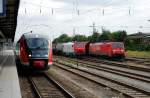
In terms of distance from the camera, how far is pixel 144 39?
85.9 m

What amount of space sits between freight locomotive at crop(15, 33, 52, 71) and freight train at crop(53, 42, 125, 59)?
2258 centimetres

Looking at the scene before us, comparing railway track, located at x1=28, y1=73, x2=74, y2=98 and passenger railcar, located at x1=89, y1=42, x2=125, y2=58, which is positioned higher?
passenger railcar, located at x1=89, y1=42, x2=125, y2=58

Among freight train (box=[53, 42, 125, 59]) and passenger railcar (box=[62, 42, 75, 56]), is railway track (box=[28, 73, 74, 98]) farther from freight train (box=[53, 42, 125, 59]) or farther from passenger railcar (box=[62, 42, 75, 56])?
passenger railcar (box=[62, 42, 75, 56])

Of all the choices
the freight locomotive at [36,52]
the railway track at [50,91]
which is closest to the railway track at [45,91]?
the railway track at [50,91]

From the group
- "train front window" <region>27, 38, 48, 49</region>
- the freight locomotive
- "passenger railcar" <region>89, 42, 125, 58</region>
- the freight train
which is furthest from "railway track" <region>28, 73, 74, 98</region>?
the freight train

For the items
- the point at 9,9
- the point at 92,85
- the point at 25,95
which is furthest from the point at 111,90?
the point at 9,9

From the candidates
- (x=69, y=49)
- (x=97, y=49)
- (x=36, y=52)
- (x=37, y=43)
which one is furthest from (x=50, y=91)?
(x=69, y=49)

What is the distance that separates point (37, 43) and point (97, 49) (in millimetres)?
29463

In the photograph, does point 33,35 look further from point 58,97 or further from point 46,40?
point 58,97

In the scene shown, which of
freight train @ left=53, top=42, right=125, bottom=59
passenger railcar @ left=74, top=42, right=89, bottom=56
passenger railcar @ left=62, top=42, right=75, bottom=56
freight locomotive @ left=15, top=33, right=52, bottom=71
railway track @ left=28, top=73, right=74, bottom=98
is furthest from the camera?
passenger railcar @ left=62, top=42, right=75, bottom=56

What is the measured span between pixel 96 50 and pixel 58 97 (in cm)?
3929

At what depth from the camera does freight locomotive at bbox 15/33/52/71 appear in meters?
24.1

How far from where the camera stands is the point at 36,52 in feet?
79.5

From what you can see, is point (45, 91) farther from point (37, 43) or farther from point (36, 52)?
point (37, 43)
